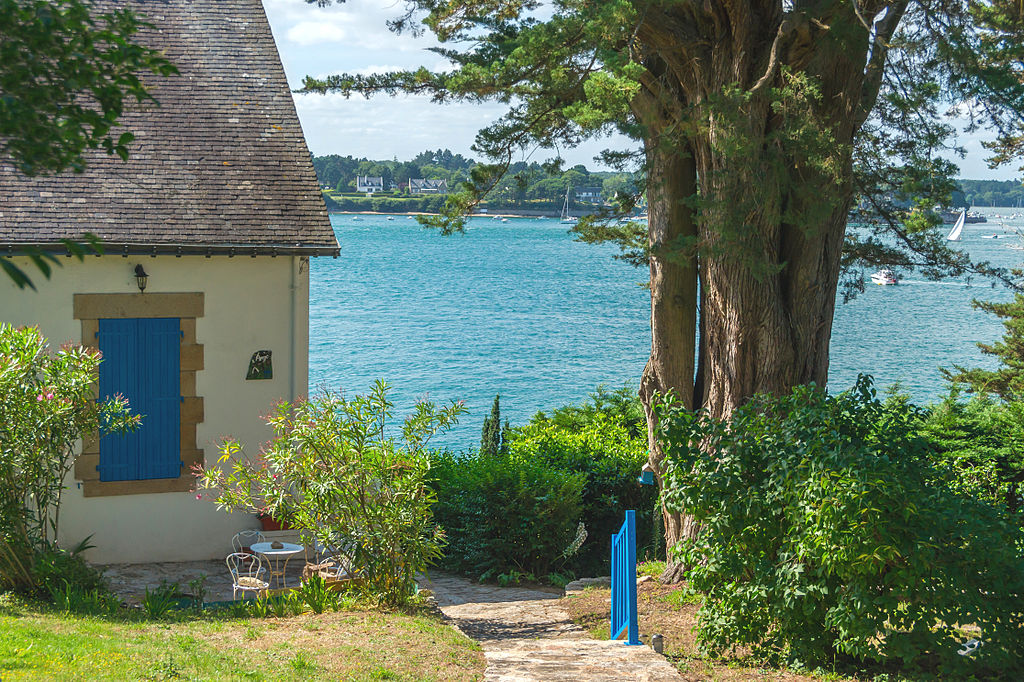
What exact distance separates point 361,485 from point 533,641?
1.93 m

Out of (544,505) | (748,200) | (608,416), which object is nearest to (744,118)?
(748,200)

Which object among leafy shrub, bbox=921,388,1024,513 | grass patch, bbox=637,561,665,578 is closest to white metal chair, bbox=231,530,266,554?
grass patch, bbox=637,561,665,578

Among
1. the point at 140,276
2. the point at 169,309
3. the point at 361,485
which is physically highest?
the point at 140,276

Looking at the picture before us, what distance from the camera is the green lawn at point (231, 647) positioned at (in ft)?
18.9

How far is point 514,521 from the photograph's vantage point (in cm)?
1120

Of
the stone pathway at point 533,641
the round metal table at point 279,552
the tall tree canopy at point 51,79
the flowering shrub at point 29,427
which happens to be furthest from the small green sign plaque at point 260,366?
the tall tree canopy at point 51,79

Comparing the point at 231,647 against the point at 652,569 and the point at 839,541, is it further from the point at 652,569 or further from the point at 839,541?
the point at 652,569

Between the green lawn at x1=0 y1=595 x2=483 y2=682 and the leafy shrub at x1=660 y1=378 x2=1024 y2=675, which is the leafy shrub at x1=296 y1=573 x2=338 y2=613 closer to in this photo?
the green lawn at x1=0 y1=595 x2=483 y2=682

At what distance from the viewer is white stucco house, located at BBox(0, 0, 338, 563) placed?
10.1 m

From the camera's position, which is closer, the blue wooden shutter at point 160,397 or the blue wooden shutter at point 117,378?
the blue wooden shutter at point 117,378

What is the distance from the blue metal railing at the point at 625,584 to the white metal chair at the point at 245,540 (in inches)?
173

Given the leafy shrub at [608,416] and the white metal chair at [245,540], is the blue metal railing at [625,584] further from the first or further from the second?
the leafy shrub at [608,416]

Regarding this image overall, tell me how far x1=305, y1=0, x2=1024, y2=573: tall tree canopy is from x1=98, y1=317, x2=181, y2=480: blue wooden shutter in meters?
3.27

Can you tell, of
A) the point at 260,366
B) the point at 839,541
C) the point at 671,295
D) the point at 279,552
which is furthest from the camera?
the point at 260,366
